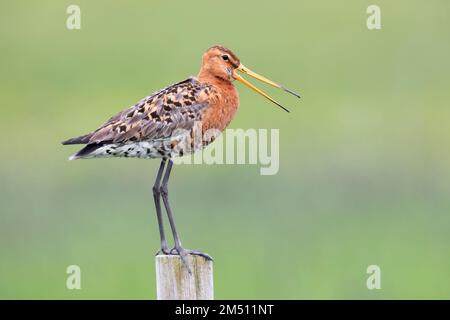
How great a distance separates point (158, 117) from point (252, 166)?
770 centimetres

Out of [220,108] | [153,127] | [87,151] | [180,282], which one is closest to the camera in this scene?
[180,282]

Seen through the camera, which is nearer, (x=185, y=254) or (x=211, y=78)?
(x=185, y=254)

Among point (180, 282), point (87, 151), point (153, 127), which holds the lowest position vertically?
point (180, 282)

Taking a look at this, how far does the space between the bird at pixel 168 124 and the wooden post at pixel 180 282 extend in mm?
1023

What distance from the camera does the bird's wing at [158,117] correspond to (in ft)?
30.5

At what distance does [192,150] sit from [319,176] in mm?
7593

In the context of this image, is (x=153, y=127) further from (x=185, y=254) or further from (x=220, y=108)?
(x=185, y=254)

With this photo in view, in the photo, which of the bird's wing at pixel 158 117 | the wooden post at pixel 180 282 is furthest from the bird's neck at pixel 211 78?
the wooden post at pixel 180 282

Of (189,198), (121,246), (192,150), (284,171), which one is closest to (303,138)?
(284,171)

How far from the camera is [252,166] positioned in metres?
17.0

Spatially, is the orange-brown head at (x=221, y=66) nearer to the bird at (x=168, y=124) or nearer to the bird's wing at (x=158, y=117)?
the bird at (x=168, y=124)

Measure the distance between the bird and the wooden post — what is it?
102 centimetres

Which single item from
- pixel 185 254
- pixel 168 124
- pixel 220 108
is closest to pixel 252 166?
pixel 220 108

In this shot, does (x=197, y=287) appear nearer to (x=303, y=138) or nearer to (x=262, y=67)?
(x=303, y=138)
